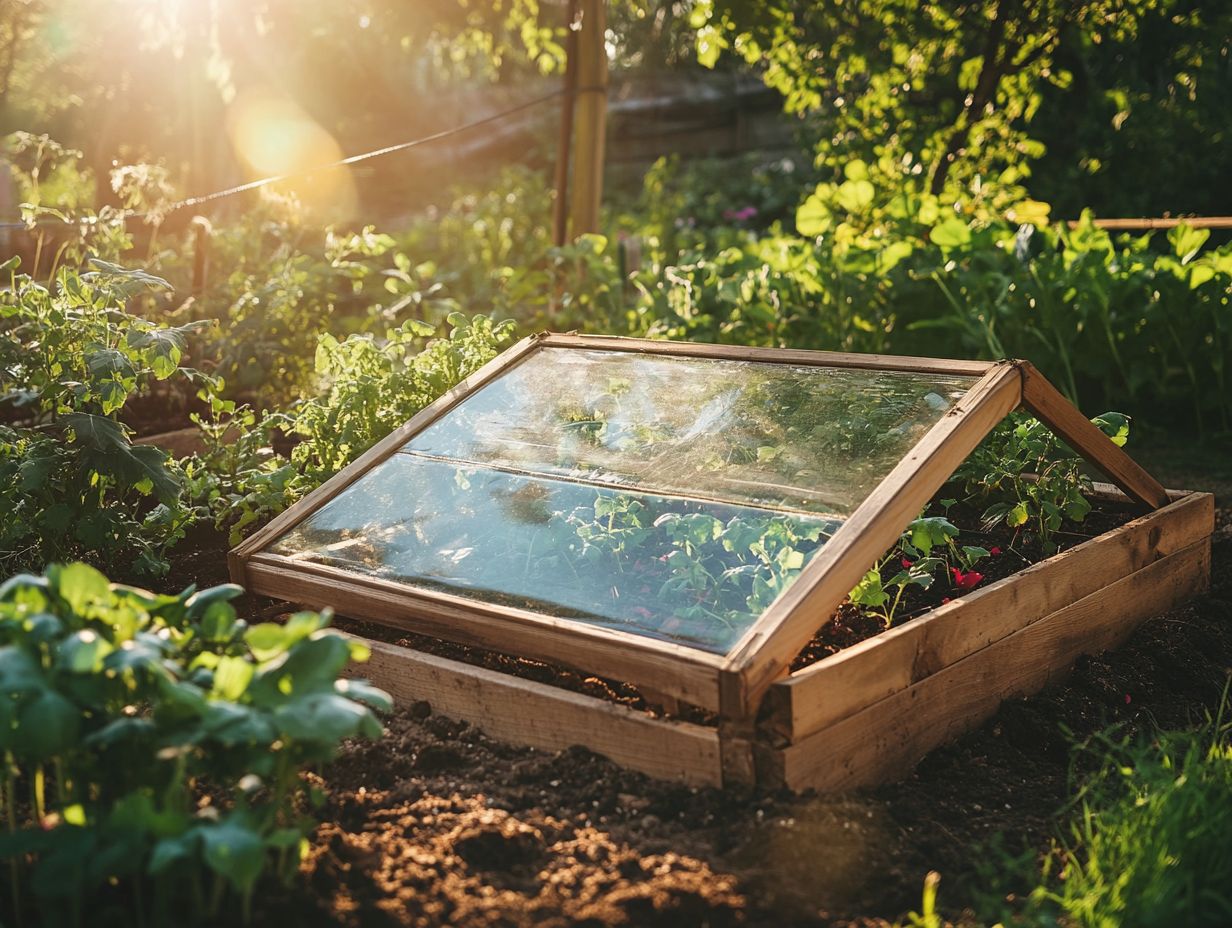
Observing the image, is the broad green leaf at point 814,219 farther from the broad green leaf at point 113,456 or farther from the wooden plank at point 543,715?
the wooden plank at point 543,715

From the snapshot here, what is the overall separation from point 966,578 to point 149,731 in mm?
2031

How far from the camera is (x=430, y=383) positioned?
3.84 m

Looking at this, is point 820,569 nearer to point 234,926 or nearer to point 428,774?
point 428,774

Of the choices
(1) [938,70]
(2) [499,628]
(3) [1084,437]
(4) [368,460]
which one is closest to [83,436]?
(4) [368,460]

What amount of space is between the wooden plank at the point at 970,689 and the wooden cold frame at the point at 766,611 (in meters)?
0.12

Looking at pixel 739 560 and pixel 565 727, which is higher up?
pixel 739 560

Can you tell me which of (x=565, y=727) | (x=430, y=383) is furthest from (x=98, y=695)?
(x=430, y=383)

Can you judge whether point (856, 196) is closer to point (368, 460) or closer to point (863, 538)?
point (368, 460)

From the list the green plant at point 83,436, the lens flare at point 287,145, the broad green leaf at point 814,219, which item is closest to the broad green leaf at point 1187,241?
the broad green leaf at point 814,219

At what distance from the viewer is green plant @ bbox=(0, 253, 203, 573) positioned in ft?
10.1

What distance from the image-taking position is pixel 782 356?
325 centimetres

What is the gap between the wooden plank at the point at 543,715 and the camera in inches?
90.4

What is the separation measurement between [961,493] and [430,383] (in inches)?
65.4

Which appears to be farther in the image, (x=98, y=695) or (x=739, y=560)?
(x=739, y=560)
